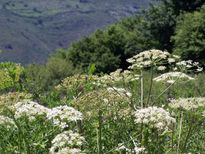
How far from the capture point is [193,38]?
2994cm

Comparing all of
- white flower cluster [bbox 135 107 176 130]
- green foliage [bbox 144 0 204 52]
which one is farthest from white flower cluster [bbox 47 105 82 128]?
green foliage [bbox 144 0 204 52]

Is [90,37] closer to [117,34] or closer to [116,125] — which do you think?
[117,34]

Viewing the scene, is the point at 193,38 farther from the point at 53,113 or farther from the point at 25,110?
the point at 25,110

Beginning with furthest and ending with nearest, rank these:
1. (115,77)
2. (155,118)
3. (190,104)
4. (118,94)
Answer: (115,77) → (118,94) → (190,104) → (155,118)

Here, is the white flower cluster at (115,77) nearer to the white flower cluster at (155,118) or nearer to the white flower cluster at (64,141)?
the white flower cluster at (155,118)

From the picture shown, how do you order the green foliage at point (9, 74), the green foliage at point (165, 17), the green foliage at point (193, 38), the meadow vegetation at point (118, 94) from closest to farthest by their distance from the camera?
the meadow vegetation at point (118, 94)
the green foliage at point (9, 74)
the green foliage at point (193, 38)
the green foliage at point (165, 17)

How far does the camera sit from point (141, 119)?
2.75m

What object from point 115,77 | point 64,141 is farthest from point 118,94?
point 64,141

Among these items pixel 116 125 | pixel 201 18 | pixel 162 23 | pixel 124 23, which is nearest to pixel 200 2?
pixel 162 23

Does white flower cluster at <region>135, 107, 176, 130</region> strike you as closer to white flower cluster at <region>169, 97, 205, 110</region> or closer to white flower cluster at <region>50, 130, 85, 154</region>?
white flower cluster at <region>169, 97, 205, 110</region>

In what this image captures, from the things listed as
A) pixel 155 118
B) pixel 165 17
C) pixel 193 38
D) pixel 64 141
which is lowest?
pixel 193 38

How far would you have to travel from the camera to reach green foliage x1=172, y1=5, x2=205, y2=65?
29.3 meters

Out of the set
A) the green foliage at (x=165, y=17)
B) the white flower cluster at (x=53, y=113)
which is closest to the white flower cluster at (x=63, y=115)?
the white flower cluster at (x=53, y=113)

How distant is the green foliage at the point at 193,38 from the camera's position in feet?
96.2
